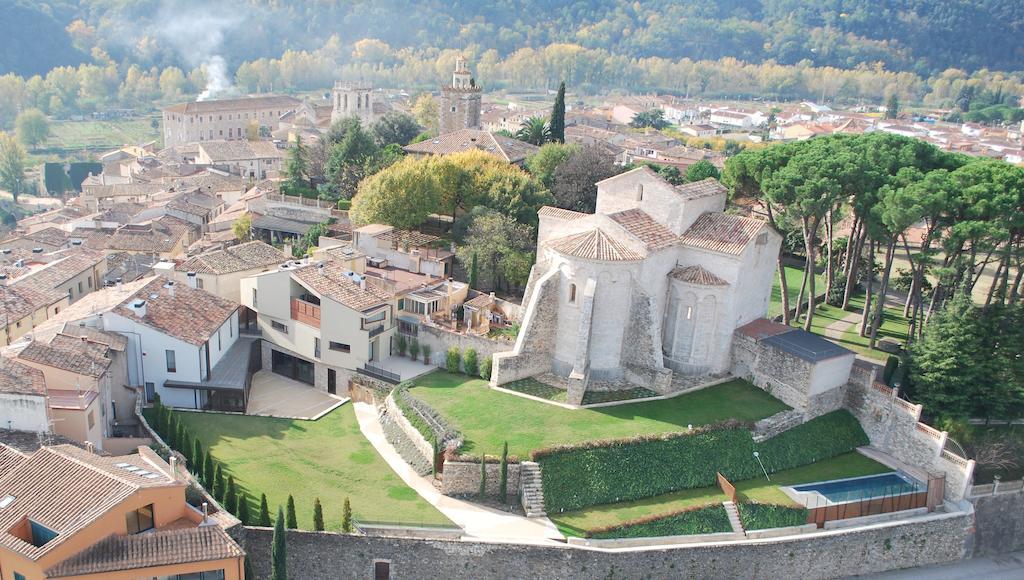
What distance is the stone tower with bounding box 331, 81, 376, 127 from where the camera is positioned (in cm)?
9469

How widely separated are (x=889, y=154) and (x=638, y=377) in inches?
701

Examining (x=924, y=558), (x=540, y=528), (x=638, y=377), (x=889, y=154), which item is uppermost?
(x=889, y=154)

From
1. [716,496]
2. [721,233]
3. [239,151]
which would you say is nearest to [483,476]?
[716,496]

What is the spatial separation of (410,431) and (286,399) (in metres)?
8.10

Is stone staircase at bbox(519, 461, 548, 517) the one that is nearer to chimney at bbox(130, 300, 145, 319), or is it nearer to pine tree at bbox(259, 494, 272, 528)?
pine tree at bbox(259, 494, 272, 528)

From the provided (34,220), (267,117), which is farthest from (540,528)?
(267,117)

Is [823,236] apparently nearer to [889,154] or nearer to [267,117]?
[889,154]

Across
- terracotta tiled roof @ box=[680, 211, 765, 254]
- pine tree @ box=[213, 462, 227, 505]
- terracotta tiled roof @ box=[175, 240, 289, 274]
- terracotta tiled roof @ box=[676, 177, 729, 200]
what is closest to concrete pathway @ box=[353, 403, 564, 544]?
pine tree @ box=[213, 462, 227, 505]

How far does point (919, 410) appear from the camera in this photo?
37.3 m

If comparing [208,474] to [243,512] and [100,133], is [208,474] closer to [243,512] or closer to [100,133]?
[243,512]

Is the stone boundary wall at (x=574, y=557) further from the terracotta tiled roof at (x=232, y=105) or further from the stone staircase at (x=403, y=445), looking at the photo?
the terracotta tiled roof at (x=232, y=105)

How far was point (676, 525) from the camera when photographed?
105 feet

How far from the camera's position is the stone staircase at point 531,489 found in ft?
105

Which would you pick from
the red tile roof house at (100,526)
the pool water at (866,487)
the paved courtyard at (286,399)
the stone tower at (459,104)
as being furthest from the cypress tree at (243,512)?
the stone tower at (459,104)
